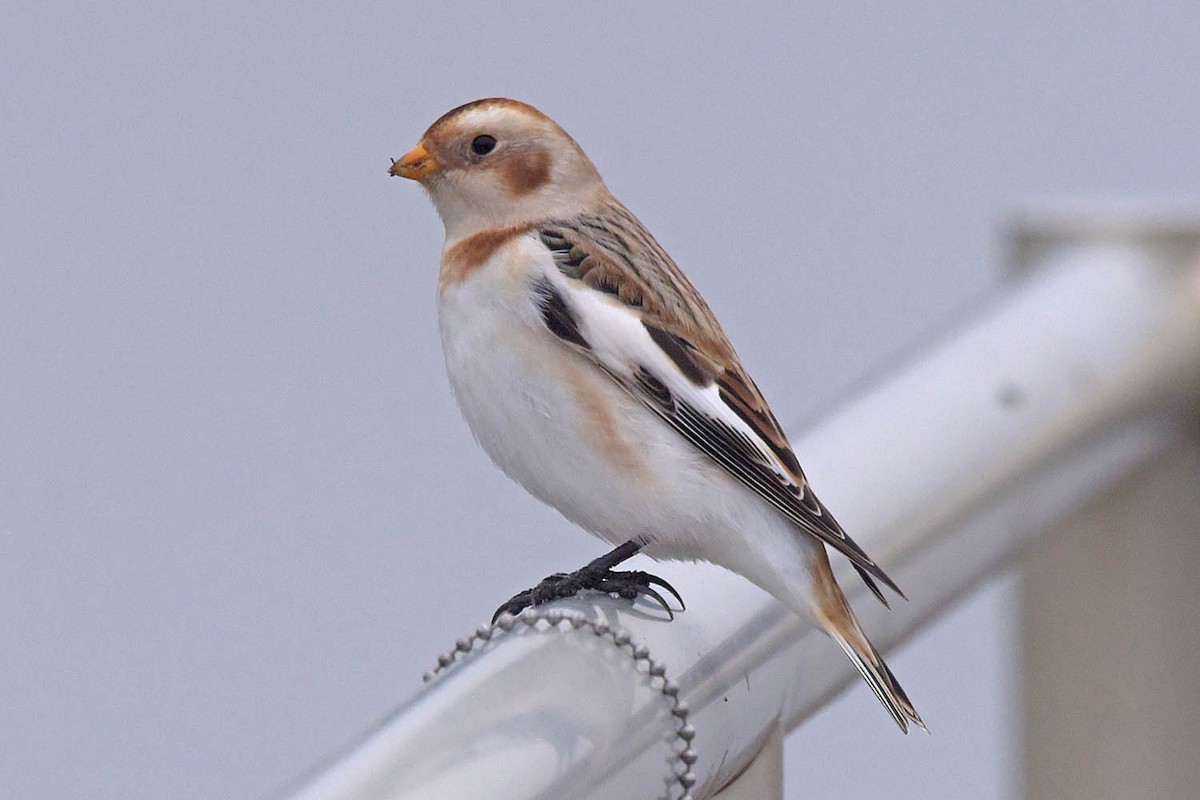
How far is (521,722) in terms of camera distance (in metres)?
1.20

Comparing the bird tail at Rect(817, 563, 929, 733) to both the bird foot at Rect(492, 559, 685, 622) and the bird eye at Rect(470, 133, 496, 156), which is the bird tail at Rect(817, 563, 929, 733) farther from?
the bird eye at Rect(470, 133, 496, 156)

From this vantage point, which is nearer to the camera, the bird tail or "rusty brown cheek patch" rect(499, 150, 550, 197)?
the bird tail

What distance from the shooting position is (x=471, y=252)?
5.96 ft

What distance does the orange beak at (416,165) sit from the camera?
5.79ft

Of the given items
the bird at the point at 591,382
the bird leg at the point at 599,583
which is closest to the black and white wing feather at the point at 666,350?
the bird at the point at 591,382

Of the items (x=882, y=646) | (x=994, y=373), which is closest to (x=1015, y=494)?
(x=994, y=373)

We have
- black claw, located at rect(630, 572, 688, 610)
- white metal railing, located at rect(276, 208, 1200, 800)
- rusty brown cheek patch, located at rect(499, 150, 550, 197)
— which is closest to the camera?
white metal railing, located at rect(276, 208, 1200, 800)

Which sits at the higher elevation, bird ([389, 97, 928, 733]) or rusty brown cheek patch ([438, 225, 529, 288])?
rusty brown cheek patch ([438, 225, 529, 288])

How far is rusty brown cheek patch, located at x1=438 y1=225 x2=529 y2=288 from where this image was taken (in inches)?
70.9

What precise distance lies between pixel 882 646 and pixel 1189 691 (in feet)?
2.11

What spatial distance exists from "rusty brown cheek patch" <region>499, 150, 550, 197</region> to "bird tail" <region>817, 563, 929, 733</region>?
0.47 metres

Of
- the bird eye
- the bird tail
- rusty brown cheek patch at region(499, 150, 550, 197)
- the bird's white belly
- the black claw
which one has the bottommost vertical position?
the bird tail

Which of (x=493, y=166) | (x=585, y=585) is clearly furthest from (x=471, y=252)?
(x=585, y=585)

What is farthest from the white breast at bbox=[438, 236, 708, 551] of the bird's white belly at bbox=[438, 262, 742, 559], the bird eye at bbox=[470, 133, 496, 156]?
the bird eye at bbox=[470, 133, 496, 156]
